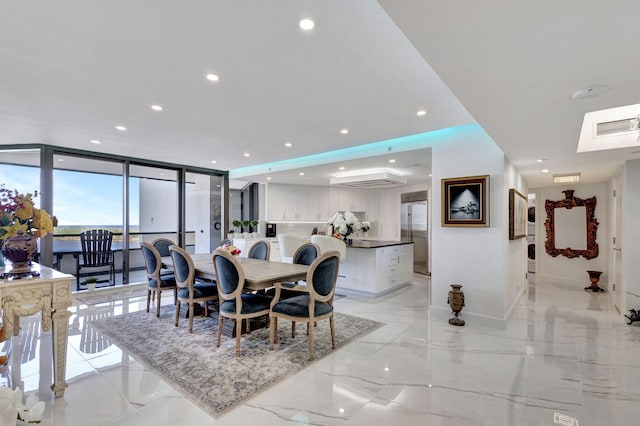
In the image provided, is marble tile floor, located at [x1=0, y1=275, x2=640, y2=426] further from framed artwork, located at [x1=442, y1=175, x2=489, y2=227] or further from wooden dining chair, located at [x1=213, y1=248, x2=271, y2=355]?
framed artwork, located at [x1=442, y1=175, x2=489, y2=227]

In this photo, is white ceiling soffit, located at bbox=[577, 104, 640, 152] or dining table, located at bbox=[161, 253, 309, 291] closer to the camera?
dining table, located at bbox=[161, 253, 309, 291]

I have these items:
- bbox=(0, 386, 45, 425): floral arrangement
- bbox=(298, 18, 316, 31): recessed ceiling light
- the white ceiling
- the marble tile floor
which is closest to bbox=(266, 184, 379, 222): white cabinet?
the white ceiling

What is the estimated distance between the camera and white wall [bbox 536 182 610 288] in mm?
6082

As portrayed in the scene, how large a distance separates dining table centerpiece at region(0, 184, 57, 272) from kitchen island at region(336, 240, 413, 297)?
13.1ft

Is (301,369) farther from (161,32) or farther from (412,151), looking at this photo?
(412,151)

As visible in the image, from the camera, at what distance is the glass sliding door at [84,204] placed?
18.3 feet

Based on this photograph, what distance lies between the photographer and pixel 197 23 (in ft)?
5.91

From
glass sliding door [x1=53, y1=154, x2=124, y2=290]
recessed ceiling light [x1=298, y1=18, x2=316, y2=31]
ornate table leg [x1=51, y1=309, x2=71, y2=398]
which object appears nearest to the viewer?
recessed ceiling light [x1=298, y1=18, x2=316, y2=31]

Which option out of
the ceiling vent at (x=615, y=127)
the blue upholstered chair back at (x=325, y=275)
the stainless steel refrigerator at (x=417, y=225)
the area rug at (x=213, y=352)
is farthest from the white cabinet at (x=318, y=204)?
the ceiling vent at (x=615, y=127)

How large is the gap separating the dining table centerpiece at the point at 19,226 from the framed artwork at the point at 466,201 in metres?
4.26

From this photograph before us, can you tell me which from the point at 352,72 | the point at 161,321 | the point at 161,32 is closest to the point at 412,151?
the point at 352,72

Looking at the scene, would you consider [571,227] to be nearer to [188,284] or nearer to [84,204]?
[188,284]

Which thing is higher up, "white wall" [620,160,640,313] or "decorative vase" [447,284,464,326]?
"white wall" [620,160,640,313]

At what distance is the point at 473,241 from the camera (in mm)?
3885
